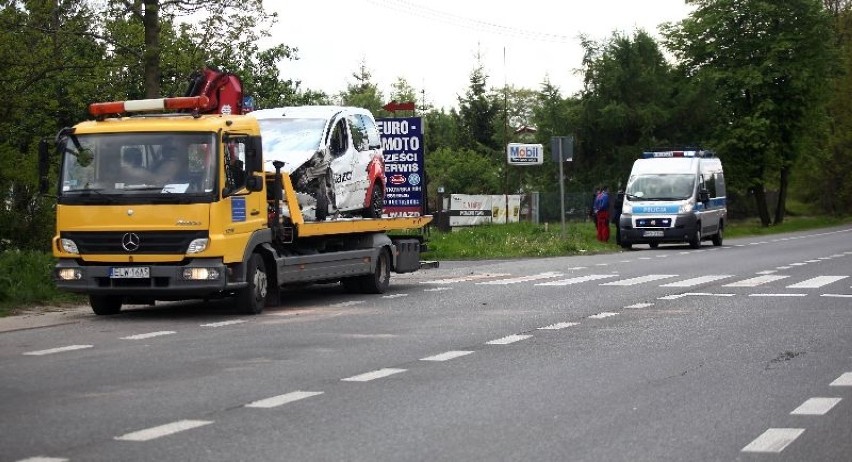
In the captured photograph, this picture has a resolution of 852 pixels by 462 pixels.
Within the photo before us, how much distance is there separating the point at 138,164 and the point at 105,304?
2.09 m

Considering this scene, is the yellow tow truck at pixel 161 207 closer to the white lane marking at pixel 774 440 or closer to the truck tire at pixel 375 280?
the truck tire at pixel 375 280

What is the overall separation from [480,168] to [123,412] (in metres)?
76.2

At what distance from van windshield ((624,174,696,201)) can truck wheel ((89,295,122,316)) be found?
25136mm

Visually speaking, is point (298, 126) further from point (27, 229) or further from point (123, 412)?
point (123, 412)

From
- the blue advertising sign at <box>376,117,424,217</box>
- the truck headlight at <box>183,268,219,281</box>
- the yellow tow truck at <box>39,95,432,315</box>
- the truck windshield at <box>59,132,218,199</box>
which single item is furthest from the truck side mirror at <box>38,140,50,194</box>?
the blue advertising sign at <box>376,117,424,217</box>

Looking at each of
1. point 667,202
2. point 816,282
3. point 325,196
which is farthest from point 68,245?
point 667,202

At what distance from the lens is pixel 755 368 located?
39.4 ft

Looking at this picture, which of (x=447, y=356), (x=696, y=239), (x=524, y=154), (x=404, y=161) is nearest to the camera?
(x=447, y=356)

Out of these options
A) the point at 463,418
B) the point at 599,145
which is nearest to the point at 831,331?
the point at 463,418

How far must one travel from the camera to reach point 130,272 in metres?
17.3

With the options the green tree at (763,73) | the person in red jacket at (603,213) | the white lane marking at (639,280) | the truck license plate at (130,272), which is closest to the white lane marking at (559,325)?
the truck license plate at (130,272)

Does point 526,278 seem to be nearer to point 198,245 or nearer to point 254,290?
point 254,290

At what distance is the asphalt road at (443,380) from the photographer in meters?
8.15

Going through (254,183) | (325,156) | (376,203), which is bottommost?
(376,203)
